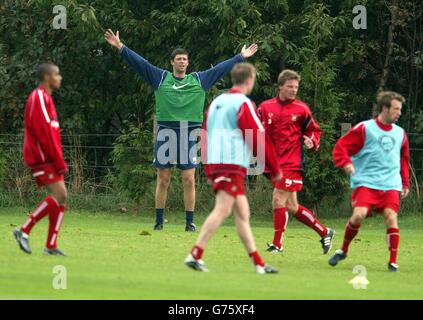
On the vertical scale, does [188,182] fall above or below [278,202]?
above

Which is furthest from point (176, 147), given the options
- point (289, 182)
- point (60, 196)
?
point (60, 196)

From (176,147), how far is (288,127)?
2.59 metres

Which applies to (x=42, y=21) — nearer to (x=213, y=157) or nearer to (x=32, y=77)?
(x=32, y=77)

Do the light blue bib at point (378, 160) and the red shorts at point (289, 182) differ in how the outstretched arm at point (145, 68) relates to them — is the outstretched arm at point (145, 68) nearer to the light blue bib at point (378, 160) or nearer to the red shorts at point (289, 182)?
the red shorts at point (289, 182)

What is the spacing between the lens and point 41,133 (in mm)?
13055

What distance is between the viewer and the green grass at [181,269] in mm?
10977

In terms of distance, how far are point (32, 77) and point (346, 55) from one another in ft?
22.6

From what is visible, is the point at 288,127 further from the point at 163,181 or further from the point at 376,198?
the point at 163,181

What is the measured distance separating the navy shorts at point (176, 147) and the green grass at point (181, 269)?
102 centimetres

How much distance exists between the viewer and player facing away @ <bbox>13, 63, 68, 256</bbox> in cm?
1305

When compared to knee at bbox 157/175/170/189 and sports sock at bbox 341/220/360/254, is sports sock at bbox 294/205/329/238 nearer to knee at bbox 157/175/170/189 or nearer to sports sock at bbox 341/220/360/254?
sports sock at bbox 341/220/360/254

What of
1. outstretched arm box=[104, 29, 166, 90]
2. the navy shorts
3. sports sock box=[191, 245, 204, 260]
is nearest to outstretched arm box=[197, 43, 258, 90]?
outstretched arm box=[104, 29, 166, 90]

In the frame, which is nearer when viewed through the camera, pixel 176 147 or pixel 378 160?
pixel 378 160
